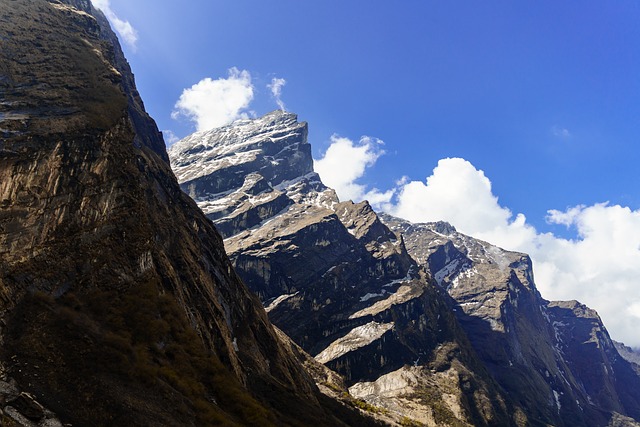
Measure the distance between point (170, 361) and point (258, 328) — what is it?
208ft

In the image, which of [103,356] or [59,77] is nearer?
[103,356]

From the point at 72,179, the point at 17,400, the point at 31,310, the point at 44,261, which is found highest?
the point at 72,179

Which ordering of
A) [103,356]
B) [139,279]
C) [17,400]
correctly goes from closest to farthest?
[17,400] < [103,356] < [139,279]

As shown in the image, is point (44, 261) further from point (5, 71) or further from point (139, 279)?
point (5, 71)

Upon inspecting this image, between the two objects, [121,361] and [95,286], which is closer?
[121,361]

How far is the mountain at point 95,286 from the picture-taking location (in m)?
44.6

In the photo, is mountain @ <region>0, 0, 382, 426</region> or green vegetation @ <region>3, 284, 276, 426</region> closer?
green vegetation @ <region>3, 284, 276, 426</region>

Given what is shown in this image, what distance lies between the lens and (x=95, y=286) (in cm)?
6062

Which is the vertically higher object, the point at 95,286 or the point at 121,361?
the point at 95,286

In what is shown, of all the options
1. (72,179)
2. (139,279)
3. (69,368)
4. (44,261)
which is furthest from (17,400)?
(72,179)

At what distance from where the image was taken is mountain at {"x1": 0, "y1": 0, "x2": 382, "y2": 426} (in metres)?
44.6

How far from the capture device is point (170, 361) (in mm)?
57906

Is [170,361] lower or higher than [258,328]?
lower

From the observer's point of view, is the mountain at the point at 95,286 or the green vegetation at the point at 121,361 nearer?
the green vegetation at the point at 121,361
